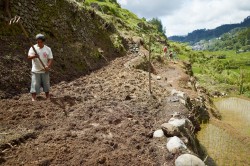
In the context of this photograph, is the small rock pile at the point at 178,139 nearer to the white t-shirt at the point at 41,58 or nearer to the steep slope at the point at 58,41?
the white t-shirt at the point at 41,58

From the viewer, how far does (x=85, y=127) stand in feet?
23.8

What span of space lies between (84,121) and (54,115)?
85 centimetres

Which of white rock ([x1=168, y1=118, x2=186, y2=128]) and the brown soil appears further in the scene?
white rock ([x1=168, y1=118, x2=186, y2=128])

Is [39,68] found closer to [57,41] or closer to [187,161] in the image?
[187,161]

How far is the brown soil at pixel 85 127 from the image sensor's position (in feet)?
19.3

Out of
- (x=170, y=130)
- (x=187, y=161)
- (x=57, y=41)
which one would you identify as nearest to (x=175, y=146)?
(x=187, y=161)

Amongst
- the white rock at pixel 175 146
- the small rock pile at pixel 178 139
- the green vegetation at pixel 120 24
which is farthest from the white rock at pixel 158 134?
the green vegetation at pixel 120 24

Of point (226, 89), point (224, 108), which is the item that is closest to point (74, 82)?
point (224, 108)

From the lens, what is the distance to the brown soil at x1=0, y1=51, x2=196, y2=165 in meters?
5.89

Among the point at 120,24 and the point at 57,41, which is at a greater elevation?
the point at 120,24

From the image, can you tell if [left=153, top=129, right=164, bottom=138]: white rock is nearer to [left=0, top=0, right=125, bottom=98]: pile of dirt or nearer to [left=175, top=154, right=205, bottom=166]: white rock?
[left=175, top=154, right=205, bottom=166]: white rock

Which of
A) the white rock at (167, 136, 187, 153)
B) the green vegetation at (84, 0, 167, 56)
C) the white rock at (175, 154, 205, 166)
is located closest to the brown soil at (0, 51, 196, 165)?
the white rock at (167, 136, 187, 153)

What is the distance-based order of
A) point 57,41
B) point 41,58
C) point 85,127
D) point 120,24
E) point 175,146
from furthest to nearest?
point 120,24, point 57,41, point 41,58, point 85,127, point 175,146

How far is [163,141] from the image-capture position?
7.20 meters
